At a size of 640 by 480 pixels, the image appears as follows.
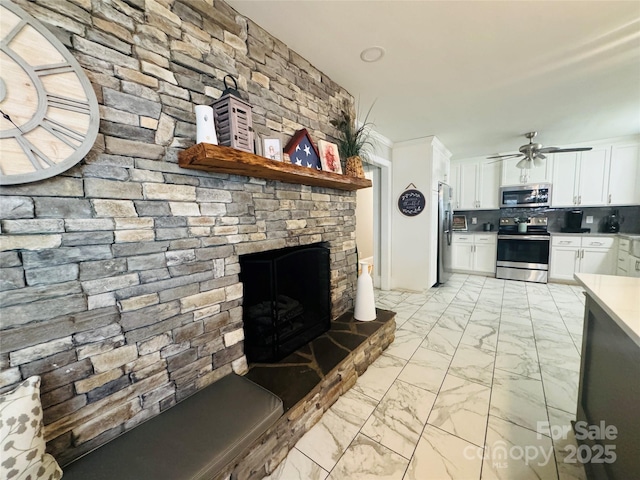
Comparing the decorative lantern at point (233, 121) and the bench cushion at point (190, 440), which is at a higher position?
the decorative lantern at point (233, 121)

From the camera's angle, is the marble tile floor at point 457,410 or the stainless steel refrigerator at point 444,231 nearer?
the marble tile floor at point 457,410

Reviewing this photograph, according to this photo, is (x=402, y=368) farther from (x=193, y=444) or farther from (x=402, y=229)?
(x=402, y=229)

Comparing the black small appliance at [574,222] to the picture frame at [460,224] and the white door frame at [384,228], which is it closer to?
the picture frame at [460,224]

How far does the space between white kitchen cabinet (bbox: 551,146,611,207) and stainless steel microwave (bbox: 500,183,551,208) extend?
0.11 metres

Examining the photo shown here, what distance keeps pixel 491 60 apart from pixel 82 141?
2575 millimetres

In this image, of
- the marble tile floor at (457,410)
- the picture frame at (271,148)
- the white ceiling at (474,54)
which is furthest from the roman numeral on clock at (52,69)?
the marble tile floor at (457,410)

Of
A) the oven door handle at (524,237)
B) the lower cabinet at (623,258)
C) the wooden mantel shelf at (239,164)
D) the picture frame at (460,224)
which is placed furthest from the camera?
the picture frame at (460,224)

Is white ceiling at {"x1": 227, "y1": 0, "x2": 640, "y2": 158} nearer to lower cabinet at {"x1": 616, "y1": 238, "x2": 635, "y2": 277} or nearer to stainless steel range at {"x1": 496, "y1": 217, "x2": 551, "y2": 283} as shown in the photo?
lower cabinet at {"x1": 616, "y1": 238, "x2": 635, "y2": 277}

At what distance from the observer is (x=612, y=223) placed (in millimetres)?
4129

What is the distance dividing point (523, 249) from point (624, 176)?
1.71 meters

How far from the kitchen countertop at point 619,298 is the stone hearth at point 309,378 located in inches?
51.8

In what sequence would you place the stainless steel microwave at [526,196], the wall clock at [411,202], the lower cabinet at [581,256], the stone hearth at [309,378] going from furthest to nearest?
the stainless steel microwave at [526,196], the lower cabinet at [581,256], the wall clock at [411,202], the stone hearth at [309,378]

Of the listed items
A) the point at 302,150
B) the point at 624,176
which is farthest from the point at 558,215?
the point at 302,150

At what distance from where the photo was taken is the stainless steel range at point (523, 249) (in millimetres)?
4312
